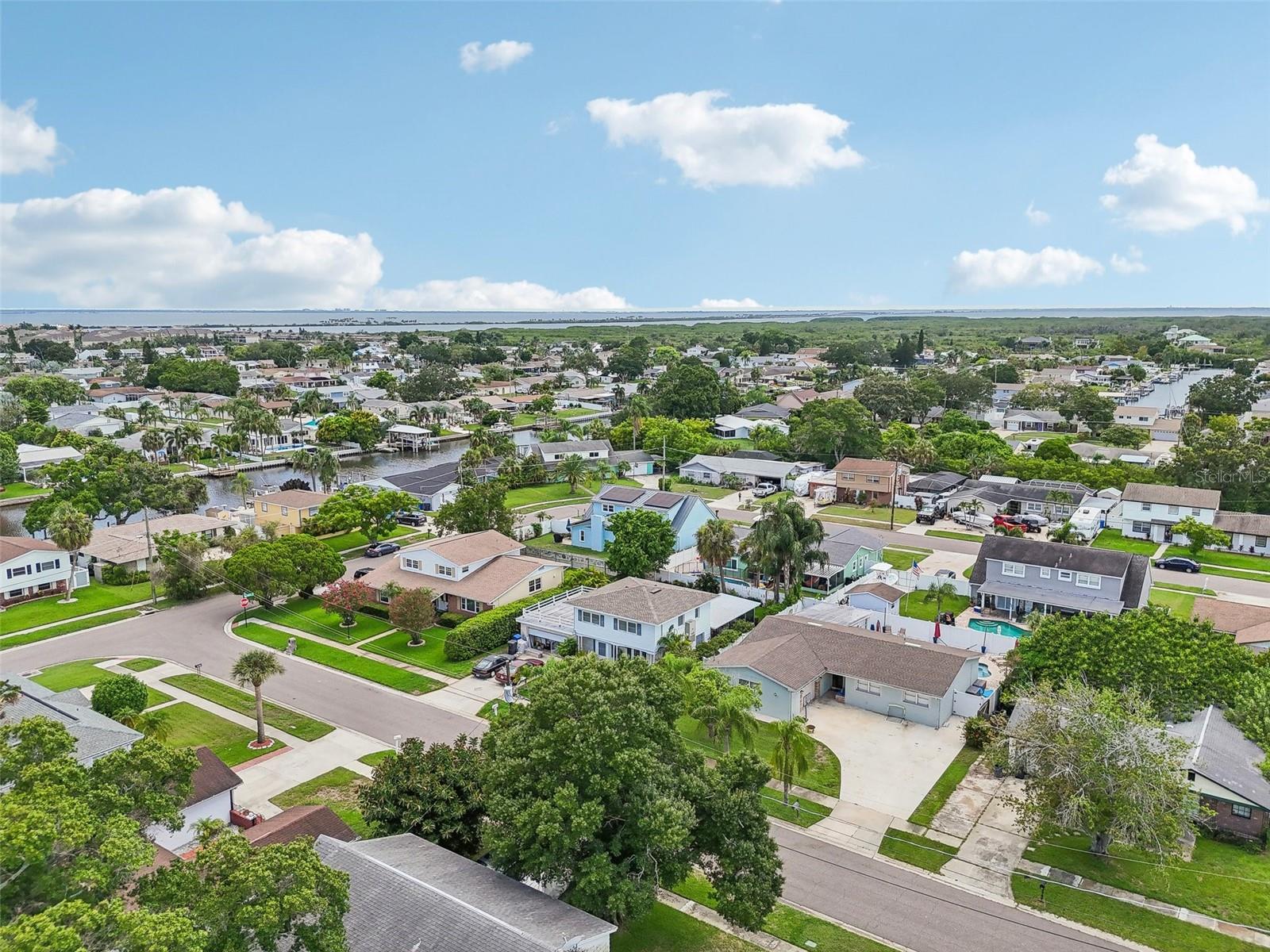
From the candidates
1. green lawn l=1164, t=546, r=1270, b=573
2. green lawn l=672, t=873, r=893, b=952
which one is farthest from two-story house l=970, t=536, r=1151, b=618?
green lawn l=672, t=873, r=893, b=952

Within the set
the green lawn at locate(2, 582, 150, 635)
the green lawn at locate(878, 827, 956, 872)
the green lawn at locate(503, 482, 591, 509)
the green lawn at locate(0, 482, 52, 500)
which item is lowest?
the green lawn at locate(0, 482, 52, 500)

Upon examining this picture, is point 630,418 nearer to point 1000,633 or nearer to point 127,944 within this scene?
point 1000,633

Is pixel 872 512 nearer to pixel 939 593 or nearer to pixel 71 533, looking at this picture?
pixel 939 593

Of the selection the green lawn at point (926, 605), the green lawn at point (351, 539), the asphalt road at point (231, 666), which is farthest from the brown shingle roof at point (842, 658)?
the green lawn at point (351, 539)

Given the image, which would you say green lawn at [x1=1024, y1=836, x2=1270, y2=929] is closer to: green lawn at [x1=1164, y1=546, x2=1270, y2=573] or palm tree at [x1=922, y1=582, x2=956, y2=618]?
palm tree at [x1=922, y1=582, x2=956, y2=618]

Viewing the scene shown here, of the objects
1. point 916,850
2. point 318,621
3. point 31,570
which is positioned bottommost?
point 318,621

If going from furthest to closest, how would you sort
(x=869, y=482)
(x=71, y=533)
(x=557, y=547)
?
(x=869, y=482) < (x=557, y=547) < (x=71, y=533)

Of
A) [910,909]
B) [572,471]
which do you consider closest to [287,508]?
[572,471]
